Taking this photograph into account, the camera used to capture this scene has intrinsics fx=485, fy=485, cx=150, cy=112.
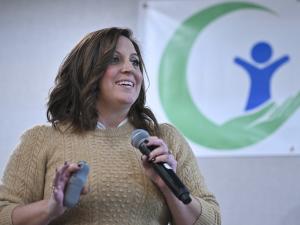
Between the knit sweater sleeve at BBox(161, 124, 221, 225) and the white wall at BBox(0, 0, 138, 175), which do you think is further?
the white wall at BBox(0, 0, 138, 175)

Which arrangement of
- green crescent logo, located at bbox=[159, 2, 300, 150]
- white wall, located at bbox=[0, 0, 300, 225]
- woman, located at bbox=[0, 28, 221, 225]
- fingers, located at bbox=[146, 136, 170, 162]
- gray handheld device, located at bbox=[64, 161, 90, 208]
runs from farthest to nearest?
white wall, located at bbox=[0, 0, 300, 225], green crescent logo, located at bbox=[159, 2, 300, 150], woman, located at bbox=[0, 28, 221, 225], fingers, located at bbox=[146, 136, 170, 162], gray handheld device, located at bbox=[64, 161, 90, 208]

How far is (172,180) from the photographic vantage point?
1114 millimetres

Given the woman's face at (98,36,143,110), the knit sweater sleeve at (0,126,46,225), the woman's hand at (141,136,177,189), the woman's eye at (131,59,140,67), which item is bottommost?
the knit sweater sleeve at (0,126,46,225)

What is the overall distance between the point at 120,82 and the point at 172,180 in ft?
1.56

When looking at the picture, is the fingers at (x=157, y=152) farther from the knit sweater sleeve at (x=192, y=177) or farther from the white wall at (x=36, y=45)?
the white wall at (x=36, y=45)

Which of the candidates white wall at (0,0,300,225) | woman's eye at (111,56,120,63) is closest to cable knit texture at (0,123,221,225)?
woman's eye at (111,56,120,63)

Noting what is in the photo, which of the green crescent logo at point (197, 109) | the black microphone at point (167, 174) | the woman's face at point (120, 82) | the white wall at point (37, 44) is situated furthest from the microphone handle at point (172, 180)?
the white wall at point (37, 44)

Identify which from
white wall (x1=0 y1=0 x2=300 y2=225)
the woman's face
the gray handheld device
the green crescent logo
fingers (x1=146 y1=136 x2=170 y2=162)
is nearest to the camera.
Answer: the gray handheld device

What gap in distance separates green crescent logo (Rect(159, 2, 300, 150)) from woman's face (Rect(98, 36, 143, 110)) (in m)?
1.04

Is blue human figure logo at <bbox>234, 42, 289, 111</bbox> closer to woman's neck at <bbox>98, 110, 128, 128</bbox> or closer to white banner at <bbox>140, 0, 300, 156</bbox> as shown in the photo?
white banner at <bbox>140, 0, 300, 156</bbox>

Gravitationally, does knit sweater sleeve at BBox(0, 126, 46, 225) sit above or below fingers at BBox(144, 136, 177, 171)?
below

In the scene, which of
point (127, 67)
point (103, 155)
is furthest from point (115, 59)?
point (103, 155)

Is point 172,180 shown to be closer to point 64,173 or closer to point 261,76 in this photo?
point 64,173

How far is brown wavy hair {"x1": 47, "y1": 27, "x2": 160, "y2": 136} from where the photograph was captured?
1500 mm
